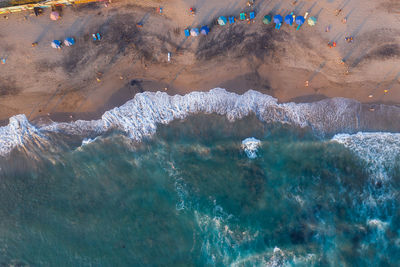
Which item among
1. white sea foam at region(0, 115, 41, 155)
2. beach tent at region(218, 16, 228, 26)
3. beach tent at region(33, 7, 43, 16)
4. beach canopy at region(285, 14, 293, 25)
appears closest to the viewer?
beach canopy at region(285, 14, 293, 25)

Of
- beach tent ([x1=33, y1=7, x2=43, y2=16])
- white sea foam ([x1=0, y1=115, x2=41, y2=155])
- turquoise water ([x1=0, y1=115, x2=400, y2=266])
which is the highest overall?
beach tent ([x1=33, y1=7, x2=43, y2=16])

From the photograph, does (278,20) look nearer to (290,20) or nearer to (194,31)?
(290,20)

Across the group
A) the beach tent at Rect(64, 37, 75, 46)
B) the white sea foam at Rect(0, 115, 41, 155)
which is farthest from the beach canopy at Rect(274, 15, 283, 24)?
the white sea foam at Rect(0, 115, 41, 155)

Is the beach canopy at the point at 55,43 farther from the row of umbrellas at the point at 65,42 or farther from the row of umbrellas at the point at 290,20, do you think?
the row of umbrellas at the point at 290,20

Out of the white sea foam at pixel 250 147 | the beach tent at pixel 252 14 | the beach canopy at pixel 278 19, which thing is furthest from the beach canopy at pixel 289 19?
→ the white sea foam at pixel 250 147

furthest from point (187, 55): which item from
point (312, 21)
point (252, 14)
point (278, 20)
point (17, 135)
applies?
point (17, 135)

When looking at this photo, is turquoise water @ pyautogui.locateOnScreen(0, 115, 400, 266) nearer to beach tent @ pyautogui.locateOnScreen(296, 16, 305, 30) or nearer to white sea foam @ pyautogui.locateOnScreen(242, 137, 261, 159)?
white sea foam @ pyautogui.locateOnScreen(242, 137, 261, 159)

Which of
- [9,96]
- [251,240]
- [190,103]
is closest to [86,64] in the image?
[9,96]

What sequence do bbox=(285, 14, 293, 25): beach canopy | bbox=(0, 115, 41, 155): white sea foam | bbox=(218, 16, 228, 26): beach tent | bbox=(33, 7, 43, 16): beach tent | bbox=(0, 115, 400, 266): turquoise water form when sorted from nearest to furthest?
bbox=(0, 115, 400, 266): turquoise water < bbox=(285, 14, 293, 25): beach canopy < bbox=(218, 16, 228, 26): beach tent < bbox=(33, 7, 43, 16): beach tent < bbox=(0, 115, 41, 155): white sea foam

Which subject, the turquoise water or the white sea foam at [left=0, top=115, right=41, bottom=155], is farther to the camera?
the white sea foam at [left=0, top=115, right=41, bottom=155]
